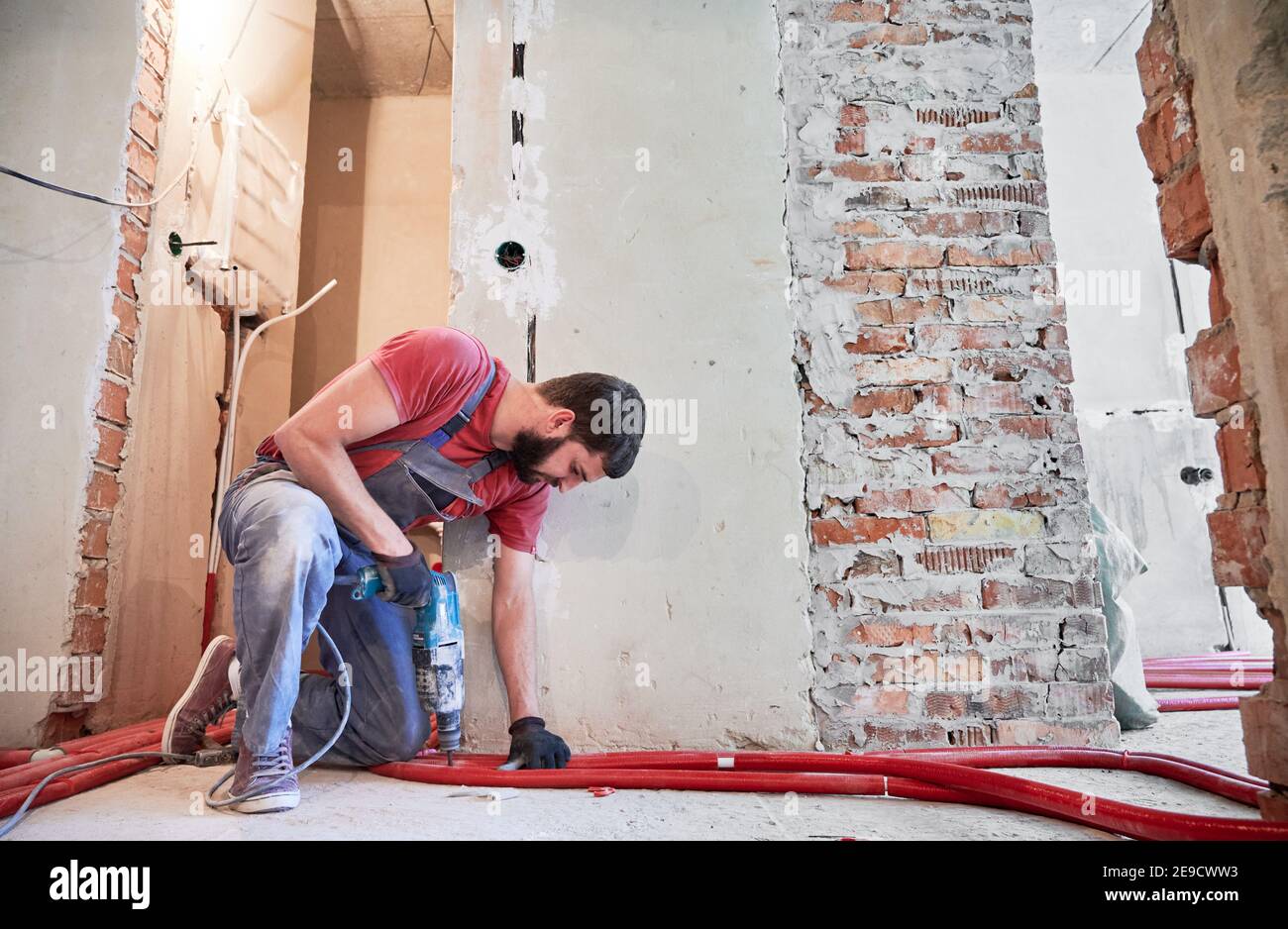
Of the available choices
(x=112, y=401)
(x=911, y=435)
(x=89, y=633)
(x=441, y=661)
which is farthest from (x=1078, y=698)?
(x=112, y=401)

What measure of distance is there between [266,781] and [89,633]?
103 cm

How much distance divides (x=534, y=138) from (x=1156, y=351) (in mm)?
3100

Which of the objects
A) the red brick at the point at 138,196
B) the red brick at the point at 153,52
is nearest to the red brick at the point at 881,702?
the red brick at the point at 138,196

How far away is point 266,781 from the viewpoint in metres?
1.41

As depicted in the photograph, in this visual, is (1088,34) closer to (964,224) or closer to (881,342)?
(964,224)

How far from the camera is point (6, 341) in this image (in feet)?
6.70

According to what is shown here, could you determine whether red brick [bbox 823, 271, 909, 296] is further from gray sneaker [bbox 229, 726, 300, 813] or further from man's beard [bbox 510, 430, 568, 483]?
gray sneaker [bbox 229, 726, 300, 813]

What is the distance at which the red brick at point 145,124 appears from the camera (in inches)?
87.1

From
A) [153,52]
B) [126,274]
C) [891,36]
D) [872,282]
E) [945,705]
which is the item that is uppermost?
[153,52]

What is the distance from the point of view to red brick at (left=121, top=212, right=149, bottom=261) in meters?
2.18

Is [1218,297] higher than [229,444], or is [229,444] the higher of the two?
[229,444]

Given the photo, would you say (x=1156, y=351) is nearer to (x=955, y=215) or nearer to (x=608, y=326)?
(x=955, y=215)

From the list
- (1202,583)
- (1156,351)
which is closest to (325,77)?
(1156,351)
